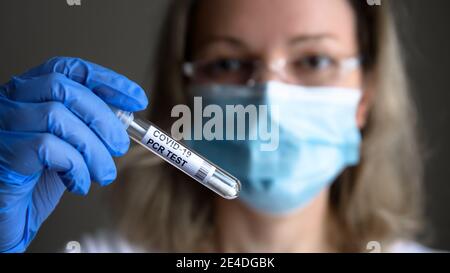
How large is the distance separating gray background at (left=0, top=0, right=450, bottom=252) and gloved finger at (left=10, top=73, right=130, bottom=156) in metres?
0.60

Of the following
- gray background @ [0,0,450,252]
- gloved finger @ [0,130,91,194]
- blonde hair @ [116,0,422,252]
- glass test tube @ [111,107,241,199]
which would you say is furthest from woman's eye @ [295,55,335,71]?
gloved finger @ [0,130,91,194]

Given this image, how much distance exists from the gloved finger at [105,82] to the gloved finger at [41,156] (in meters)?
0.12

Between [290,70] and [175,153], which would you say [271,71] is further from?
[175,153]

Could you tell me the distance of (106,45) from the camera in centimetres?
143

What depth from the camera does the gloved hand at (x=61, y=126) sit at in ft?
2.60

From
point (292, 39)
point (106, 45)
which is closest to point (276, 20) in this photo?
point (292, 39)

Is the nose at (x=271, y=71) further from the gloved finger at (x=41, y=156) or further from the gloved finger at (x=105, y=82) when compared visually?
the gloved finger at (x=41, y=156)

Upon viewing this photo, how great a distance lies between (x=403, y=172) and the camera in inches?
59.9

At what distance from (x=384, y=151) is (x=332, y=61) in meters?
0.40

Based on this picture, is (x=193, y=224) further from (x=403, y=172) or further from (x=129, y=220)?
(x=403, y=172)

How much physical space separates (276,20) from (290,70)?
147 mm

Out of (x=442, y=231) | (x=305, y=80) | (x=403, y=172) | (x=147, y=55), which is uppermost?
(x=147, y=55)

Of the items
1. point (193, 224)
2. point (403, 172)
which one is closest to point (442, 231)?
point (403, 172)

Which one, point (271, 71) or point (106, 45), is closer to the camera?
point (271, 71)
